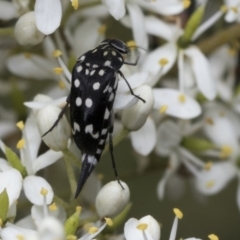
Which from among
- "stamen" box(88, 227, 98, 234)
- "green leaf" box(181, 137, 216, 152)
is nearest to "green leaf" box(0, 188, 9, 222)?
"stamen" box(88, 227, 98, 234)

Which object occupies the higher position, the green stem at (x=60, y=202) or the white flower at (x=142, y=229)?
the green stem at (x=60, y=202)

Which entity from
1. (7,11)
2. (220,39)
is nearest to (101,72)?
(7,11)

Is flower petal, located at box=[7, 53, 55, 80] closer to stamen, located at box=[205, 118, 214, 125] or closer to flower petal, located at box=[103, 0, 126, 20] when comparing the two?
flower petal, located at box=[103, 0, 126, 20]

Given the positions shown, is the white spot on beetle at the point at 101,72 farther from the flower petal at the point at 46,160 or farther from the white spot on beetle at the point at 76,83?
the flower petal at the point at 46,160

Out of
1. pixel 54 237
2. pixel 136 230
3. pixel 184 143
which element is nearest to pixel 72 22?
pixel 184 143

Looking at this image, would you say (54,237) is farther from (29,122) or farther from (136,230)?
(29,122)

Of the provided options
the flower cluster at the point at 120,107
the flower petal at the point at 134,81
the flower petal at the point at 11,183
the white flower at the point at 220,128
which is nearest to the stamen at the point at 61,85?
the flower cluster at the point at 120,107
